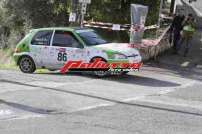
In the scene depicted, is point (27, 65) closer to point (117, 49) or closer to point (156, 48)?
point (117, 49)

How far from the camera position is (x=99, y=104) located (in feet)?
42.2

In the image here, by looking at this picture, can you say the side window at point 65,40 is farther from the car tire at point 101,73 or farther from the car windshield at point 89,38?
the car tire at point 101,73

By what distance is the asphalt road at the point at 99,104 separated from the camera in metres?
10.3

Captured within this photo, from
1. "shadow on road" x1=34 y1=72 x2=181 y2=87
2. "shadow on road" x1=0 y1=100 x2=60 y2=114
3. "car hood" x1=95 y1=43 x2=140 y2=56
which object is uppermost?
"car hood" x1=95 y1=43 x2=140 y2=56

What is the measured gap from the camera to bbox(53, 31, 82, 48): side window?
18439 mm

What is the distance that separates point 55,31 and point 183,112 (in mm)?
7953

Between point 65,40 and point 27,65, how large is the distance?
1844 millimetres

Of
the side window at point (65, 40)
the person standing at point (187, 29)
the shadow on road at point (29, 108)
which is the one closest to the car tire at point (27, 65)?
the side window at point (65, 40)

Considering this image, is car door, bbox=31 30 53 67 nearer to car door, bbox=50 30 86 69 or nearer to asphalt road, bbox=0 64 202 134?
car door, bbox=50 30 86 69

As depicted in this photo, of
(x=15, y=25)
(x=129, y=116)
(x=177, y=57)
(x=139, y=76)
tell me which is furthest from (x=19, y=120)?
(x=15, y=25)

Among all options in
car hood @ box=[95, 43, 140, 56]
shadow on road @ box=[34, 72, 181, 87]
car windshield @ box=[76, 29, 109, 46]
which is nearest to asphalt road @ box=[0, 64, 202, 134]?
shadow on road @ box=[34, 72, 181, 87]

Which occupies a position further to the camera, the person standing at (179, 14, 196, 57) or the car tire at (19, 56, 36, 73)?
the person standing at (179, 14, 196, 57)

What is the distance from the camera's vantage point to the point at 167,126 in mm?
10562

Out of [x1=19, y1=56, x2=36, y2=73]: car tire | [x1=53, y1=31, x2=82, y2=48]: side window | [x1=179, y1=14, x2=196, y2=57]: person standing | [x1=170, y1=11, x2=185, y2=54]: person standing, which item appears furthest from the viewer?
[x1=170, y1=11, x2=185, y2=54]: person standing
